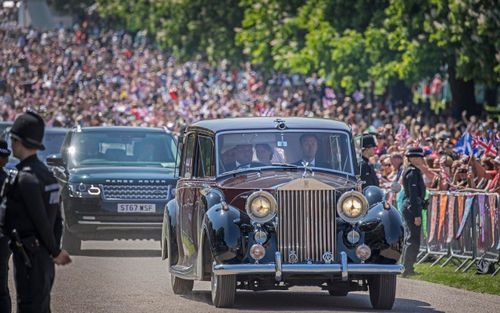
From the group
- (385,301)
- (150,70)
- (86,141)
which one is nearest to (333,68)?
(86,141)

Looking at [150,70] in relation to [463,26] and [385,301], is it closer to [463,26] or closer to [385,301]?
[463,26]

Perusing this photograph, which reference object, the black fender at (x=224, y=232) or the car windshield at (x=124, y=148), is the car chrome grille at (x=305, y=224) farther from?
the car windshield at (x=124, y=148)

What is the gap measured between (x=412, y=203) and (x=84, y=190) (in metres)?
5.44

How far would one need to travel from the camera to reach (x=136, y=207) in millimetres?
26016

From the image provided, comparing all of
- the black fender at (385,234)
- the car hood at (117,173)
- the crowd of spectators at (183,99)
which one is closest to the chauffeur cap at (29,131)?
the black fender at (385,234)

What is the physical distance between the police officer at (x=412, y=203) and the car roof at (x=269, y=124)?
13.0ft

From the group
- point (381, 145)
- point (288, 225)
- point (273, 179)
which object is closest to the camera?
point (288, 225)

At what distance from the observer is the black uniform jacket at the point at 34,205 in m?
11.8

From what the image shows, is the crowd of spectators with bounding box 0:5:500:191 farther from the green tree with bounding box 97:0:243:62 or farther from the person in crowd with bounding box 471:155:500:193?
the green tree with bounding box 97:0:243:62

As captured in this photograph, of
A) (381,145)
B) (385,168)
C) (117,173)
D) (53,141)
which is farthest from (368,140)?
(53,141)

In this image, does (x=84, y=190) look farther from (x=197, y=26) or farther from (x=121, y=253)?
(x=197, y=26)

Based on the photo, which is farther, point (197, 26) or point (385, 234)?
point (197, 26)

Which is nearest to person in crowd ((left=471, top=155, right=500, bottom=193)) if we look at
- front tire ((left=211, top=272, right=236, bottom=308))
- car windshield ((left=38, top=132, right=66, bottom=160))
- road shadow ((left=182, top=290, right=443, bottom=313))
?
road shadow ((left=182, top=290, right=443, bottom=313))

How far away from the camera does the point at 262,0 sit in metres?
53.9
